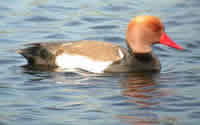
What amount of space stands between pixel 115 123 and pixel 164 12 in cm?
685

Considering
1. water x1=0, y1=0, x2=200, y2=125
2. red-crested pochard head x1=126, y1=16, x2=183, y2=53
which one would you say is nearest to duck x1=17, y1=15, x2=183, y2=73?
red-crested pochard head x1=126, y1=16, x2=183, y2=53

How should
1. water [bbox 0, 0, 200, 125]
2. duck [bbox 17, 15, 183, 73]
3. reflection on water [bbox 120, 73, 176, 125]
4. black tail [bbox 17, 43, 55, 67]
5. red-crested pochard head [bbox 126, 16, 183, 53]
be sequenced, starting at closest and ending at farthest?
reflection on water [bbox 120, 73, 176, 125] < water [bbox 0, 0, 200, 125] < duck [bbox 17, 15, 183, 73] < red-crested pochard head [bbox 126, 16, 183, 53] < black tail [bbox 17, 43, 55, 67]

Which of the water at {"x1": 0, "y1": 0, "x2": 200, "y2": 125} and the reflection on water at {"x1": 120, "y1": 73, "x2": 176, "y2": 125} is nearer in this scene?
the reflection on water at {"x1": 120, "y1": 73, "x2": 176, "y2": 125}

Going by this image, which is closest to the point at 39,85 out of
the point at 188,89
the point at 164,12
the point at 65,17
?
the point at 188,89

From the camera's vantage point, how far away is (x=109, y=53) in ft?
31.3

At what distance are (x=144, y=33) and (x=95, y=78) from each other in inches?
44.6

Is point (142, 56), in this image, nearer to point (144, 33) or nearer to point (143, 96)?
point (144, 33)

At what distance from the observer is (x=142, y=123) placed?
279 inches

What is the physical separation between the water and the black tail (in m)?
0.25

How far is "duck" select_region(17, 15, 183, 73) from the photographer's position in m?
9.55

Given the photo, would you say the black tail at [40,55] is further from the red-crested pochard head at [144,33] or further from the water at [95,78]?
the red-crested pochard head at [144,33]

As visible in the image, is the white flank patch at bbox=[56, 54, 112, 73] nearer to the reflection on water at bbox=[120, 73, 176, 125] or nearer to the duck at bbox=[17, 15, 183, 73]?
the duck at bbox=[17, 15, 183, 73]

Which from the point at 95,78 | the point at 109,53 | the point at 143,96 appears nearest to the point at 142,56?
the point at 109,53

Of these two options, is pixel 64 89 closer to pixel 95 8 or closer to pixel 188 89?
pixel 188 89
